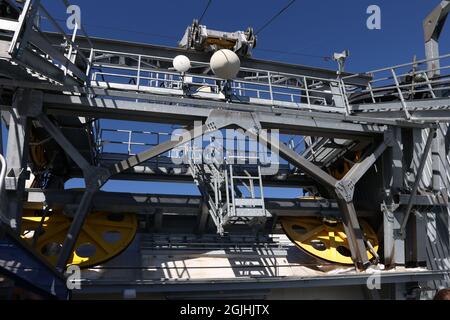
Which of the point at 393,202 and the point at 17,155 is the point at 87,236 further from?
the point at 393,202

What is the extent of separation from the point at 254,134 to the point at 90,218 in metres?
4.99

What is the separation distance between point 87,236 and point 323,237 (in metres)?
6.87

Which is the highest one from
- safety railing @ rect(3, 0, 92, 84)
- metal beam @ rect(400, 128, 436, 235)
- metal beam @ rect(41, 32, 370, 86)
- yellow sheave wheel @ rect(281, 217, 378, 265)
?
metal beam @ rect(41, 32, 370, 86)

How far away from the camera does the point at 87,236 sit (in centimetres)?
1077

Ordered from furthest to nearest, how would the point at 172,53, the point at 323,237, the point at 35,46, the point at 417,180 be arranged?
the point at 172,53 < the point at 323,237 < the point at 417,180 < the point at 35,46

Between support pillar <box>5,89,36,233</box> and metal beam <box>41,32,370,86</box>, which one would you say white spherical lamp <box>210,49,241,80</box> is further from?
support pillar <box>5,89,36,233</box>

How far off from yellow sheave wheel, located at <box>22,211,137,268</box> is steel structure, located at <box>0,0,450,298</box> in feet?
1.40

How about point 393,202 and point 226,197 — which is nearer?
point 226,197

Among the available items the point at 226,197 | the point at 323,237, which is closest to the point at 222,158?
the point at 226,197

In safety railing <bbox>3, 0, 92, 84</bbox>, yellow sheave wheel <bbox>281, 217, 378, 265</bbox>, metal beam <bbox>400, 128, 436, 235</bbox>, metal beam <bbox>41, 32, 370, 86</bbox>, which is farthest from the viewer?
metal beam <bbox>41, 32, 370, 86</bbox>

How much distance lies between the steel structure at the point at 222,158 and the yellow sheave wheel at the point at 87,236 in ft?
1.40

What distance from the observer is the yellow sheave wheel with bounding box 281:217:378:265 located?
11.9 metres

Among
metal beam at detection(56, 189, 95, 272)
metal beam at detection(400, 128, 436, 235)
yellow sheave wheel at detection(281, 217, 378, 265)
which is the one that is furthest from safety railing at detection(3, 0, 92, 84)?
metal beam at detection(400, 128, 436, 235)

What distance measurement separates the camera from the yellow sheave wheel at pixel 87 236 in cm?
1039
